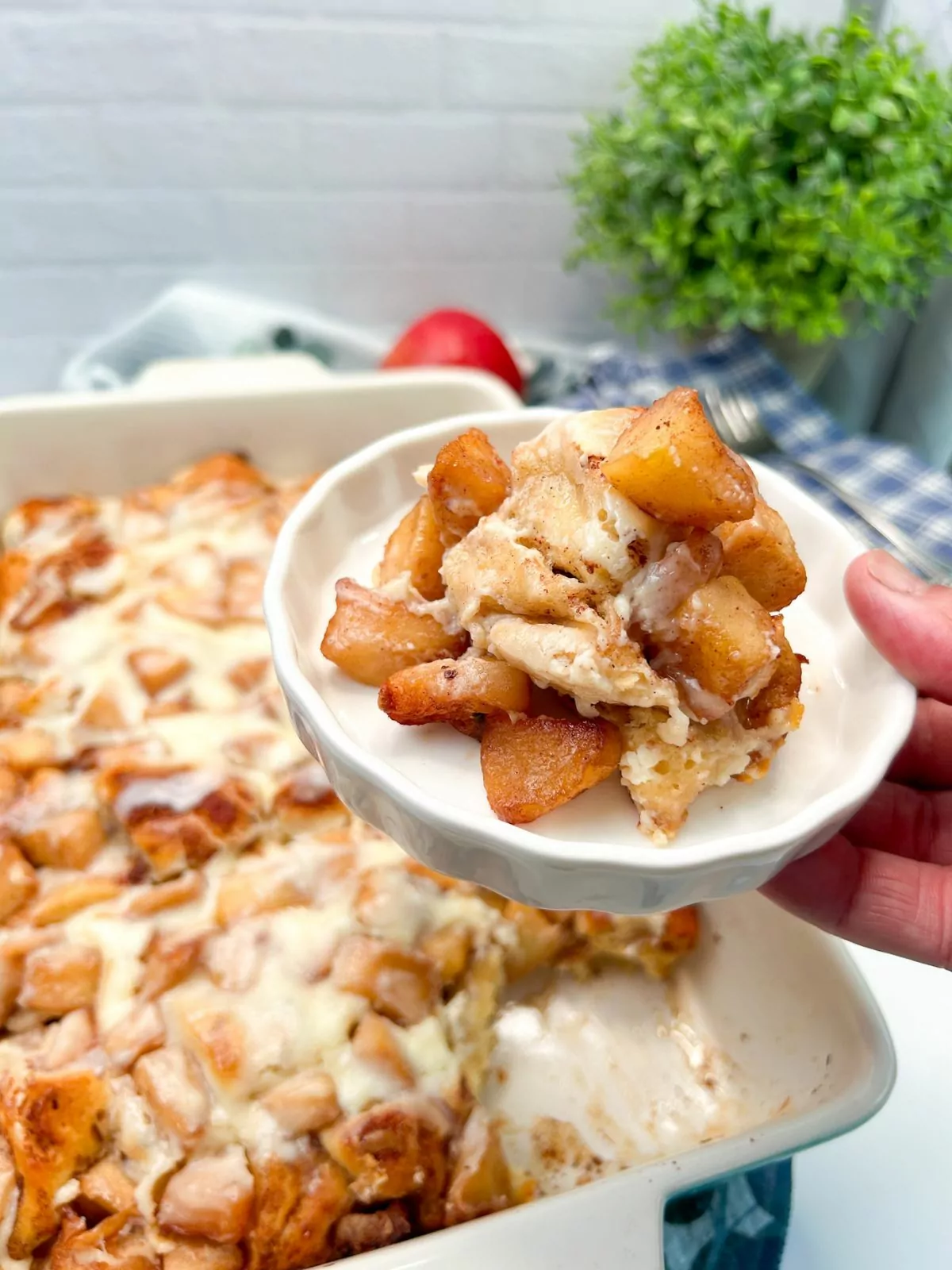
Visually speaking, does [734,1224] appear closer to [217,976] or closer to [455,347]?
[217,976]

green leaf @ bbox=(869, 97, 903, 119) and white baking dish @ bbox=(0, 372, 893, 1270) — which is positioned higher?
green leaf @ bbox=(869, 97, 903, 119)

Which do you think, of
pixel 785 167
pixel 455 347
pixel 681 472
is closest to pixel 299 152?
pixel 455 347

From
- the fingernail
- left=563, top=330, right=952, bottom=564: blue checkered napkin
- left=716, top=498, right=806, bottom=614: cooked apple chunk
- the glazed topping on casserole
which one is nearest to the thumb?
the fingernail

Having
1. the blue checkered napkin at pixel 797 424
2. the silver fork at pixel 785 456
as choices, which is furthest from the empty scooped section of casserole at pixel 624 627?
the blue checkered napkin at pixel 797 424

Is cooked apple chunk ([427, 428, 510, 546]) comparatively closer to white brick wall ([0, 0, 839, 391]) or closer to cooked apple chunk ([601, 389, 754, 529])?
cooked apple chunk ([601, 389, 754, 529])

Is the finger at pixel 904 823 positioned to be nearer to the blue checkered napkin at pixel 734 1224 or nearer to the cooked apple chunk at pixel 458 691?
the blue checkered napkin at pixel 734 1224

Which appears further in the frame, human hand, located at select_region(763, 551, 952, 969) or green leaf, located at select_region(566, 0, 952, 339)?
green leaf, located at select_region(566, 0, 952, 339)
